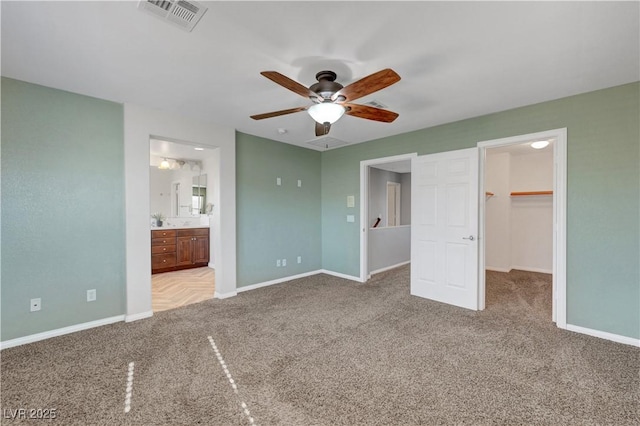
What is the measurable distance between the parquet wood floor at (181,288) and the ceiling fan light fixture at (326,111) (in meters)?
3.13

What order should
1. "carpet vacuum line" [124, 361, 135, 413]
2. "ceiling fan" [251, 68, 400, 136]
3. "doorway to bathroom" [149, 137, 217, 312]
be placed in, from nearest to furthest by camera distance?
"carpet vacuum line" [124, 361, 135, 413], "ceiling fan" [251, 68, 400, 136], "doorway to bathroom" [149, 137, 217, 312]

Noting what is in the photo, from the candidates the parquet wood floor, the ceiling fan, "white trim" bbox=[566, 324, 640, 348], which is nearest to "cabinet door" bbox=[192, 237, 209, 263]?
the parquet wood floor

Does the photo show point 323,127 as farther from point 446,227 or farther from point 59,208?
point 59,208

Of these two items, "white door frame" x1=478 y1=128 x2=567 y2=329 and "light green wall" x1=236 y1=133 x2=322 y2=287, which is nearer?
"white door frame" x1=478 y1=128 x2=567 y2=329

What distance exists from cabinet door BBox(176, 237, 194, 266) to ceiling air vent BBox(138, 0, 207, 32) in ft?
15.6

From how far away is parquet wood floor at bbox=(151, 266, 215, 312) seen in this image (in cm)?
380

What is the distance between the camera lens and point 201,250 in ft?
19.6

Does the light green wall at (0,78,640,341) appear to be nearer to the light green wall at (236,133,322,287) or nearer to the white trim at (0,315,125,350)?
the white trim at (0,315,125,350)

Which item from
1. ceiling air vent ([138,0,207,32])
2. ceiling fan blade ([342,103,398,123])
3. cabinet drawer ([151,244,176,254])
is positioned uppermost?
ceiling air vent ([138,0,207,32])

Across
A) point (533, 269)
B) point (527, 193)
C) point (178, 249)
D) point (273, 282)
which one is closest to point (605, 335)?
point (533, 269)

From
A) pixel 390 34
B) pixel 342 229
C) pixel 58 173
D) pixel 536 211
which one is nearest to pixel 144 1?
pixel 390 34

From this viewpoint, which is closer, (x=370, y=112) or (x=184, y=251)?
(x=370, y=112)

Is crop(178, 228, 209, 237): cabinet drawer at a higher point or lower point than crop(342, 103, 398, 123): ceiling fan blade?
lower

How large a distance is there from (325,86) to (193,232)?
4.85 meters
